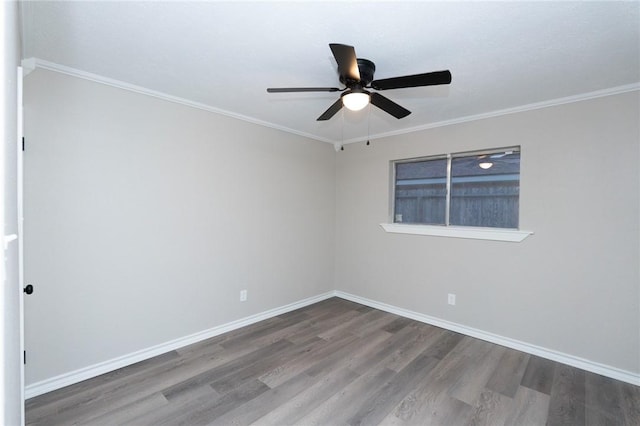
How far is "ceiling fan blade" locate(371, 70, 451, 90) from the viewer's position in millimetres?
1745

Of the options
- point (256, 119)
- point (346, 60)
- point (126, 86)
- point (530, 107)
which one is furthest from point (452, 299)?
point (126, 86)

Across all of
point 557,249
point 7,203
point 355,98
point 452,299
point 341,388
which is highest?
point 355,98

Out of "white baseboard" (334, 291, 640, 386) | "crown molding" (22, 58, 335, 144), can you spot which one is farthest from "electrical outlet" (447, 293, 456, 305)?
"crown molding" (22, 58, 335, 144)

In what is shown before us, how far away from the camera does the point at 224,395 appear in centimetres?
232

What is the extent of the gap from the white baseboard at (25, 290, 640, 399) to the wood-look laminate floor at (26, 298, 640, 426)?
0.21 feet

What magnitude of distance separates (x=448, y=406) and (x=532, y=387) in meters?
0.82

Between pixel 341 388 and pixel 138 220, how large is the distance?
88.6 inches

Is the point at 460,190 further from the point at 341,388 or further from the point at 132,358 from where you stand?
the point at 132,358

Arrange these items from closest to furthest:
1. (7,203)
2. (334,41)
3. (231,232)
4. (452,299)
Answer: (7,203)
(334,41)
(231,232)
(452,299)

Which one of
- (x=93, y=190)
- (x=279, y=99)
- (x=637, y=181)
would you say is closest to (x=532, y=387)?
(x=637, y=181)

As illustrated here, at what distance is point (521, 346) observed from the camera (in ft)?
10.2

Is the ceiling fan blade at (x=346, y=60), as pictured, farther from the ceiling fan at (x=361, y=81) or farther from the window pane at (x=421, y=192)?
the window pane at (x=421, y=192)

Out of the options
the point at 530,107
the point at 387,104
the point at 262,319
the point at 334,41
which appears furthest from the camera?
the point at 262,319

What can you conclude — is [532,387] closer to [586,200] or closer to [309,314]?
[586,200]
